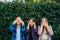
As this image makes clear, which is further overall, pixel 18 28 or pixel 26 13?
pixel 26 13

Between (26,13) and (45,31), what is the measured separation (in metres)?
1.28

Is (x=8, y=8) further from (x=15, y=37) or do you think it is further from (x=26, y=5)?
(x=15, y=37)

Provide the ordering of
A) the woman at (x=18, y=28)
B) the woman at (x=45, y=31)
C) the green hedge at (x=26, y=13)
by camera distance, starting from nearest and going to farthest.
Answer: the woman at (x=45, y=31)
the woman at (x=18, y=28)
the green hedge at (x=26, y=13)

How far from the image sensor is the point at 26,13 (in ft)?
34.9

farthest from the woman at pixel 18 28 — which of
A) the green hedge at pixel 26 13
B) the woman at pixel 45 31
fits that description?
the green hedge at pixel 26 13

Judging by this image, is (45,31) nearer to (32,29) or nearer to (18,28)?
(32,29)

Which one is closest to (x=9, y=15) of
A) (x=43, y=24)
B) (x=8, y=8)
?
(x=8, y=8)

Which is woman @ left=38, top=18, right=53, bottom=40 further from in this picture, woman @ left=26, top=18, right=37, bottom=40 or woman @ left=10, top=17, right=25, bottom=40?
woman @ left=10, top=17, right=25, bottom=40

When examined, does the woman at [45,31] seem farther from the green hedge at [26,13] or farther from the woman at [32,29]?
the green hedge at [26,13]

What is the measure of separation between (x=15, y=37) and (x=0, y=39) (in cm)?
108

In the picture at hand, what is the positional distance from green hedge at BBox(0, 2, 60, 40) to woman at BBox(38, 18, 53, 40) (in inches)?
36.6

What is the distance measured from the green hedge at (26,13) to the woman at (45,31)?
0.93m

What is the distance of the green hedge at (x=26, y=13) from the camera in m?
10.6

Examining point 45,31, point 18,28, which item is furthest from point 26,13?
point 45,31
